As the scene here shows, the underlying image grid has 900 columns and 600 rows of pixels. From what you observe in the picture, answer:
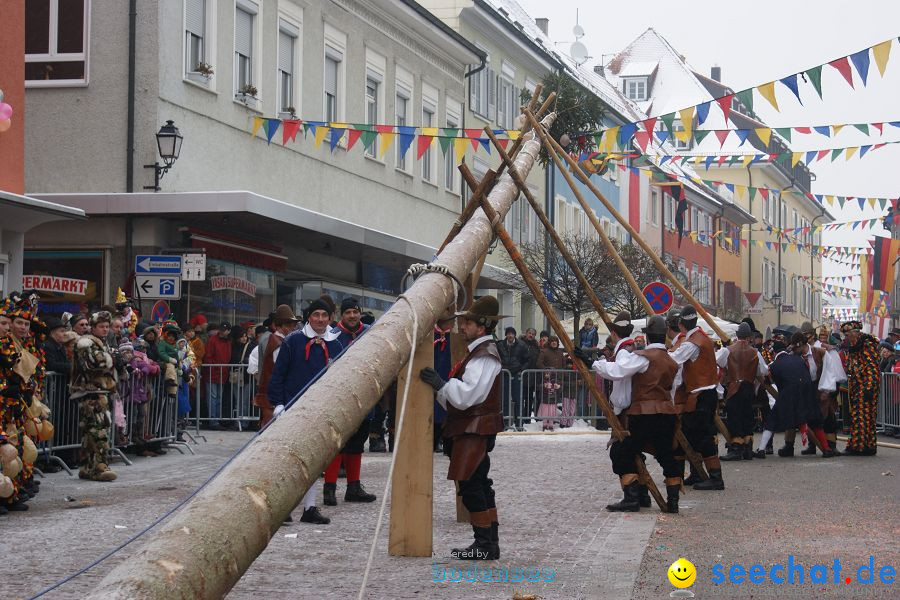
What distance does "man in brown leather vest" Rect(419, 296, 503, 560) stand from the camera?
28.3 feet

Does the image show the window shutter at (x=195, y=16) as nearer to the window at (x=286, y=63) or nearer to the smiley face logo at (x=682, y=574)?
the window at (x=286, y=63)

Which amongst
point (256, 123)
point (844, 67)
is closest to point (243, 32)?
point (256, 123)

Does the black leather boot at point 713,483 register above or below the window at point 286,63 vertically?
below

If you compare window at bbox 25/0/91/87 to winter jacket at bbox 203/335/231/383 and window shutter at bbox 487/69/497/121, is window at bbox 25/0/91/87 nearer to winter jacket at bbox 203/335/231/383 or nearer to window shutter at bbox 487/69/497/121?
winter jacket at bbox 203/335/231/383

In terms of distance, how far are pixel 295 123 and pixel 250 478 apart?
65.5 feet

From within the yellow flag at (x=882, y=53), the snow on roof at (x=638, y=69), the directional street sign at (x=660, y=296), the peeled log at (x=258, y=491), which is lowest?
the peeled log at (x=258, y=491)

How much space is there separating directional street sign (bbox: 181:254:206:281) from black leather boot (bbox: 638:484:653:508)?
1046 cm

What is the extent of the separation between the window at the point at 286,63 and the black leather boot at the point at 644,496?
16154 millimetres

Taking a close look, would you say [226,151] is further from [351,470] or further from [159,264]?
[351,470]

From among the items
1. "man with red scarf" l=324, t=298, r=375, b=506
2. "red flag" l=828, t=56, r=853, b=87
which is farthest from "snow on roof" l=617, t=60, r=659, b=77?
"man with red scarf" l=324, t=298, r=375, b=506

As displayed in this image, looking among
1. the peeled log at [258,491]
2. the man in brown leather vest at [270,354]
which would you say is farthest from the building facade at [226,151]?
the peeled log at [258,491]

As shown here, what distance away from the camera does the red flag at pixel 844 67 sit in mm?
16234

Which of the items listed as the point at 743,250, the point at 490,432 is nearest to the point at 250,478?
the point at 490,432

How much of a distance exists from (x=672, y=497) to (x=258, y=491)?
26.2 ft
